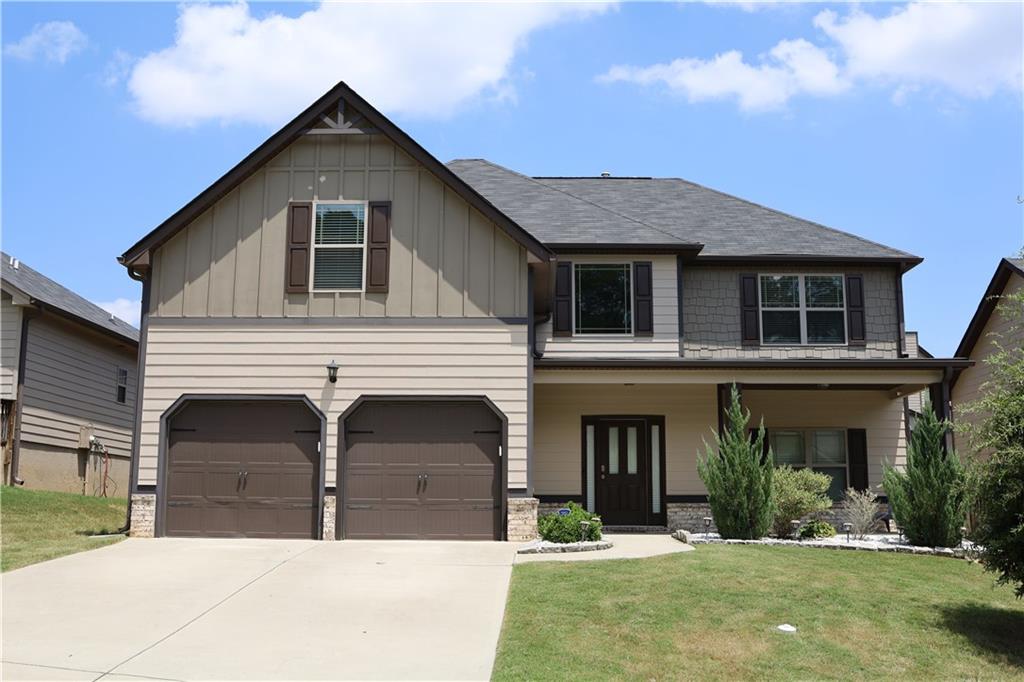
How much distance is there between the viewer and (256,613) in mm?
9492

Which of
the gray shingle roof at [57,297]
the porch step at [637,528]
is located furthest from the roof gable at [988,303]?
the gray shingle roof at [57,297]

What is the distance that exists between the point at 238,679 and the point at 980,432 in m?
7.59

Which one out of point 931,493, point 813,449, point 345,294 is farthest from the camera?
point 813,449

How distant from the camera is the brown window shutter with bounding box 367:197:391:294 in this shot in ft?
48.7

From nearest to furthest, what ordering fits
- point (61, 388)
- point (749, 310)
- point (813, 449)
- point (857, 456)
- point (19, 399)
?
point (749, 310)
point (857, 456)
point (813, 449)
point (19, 399)
point (61, 388)

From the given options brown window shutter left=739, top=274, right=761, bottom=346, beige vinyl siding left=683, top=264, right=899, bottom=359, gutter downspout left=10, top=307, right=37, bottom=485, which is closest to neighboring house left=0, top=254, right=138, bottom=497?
gutter downspout left=10, top=307, right=37, bottom=485

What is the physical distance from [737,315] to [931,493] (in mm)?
5511

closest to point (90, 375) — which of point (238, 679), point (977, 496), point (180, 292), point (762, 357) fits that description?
point (180, 292)

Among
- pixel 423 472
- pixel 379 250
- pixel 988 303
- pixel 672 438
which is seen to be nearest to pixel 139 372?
pixel 379 250

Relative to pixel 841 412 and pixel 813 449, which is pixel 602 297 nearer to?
pixel 813 449

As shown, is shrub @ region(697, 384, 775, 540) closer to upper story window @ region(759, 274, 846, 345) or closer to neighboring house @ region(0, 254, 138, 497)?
upper story window @ region(759, 274, 846, 345)

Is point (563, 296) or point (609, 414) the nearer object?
point (563, 296)

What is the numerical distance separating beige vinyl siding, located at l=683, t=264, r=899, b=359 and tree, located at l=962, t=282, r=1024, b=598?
8352 mm

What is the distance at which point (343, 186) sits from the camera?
15188 mm
